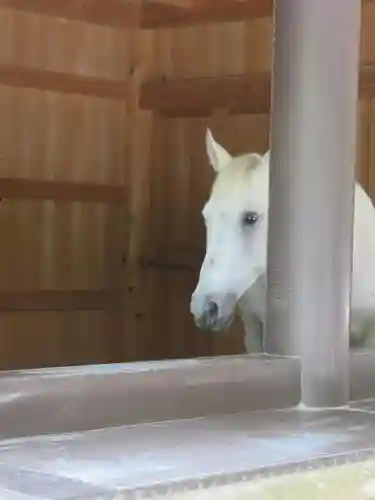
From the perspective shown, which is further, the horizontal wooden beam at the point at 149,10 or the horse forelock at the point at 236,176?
the horizontal wooden beam at the point at 149,10

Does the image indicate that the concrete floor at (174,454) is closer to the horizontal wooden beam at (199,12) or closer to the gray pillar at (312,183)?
the gray pillar at (312,183)

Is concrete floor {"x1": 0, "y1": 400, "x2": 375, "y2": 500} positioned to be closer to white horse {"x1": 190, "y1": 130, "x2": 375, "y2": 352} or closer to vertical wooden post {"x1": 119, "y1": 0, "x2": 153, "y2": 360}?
white horse {"x1": 190, "y1": 130, "x2": 375, "y2": 352}

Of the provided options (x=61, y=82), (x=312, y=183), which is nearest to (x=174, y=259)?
(x=61, y=82)

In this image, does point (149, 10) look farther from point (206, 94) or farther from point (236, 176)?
point (236, 176)

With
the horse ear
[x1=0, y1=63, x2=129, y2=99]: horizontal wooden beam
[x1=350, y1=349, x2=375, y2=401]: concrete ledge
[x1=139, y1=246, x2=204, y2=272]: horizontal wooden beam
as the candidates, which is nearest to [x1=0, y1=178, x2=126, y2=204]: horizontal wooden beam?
[x1=139, y1=246, x2=204, y2=272]: horizontal wooden beam

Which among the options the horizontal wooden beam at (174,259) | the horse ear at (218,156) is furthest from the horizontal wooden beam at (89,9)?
the horse ear at (218,156)

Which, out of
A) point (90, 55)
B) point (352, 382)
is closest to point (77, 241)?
point (90, 55)

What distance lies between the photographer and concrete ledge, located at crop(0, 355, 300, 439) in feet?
4.86

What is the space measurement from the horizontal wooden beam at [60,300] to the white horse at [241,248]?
227 centimetres

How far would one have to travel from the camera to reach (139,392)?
1.62 meters

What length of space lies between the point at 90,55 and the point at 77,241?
0.89 metres

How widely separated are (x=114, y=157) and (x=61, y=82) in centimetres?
47

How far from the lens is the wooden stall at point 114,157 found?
5.19m

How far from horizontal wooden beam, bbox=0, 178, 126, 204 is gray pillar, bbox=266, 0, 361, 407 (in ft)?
11.1
